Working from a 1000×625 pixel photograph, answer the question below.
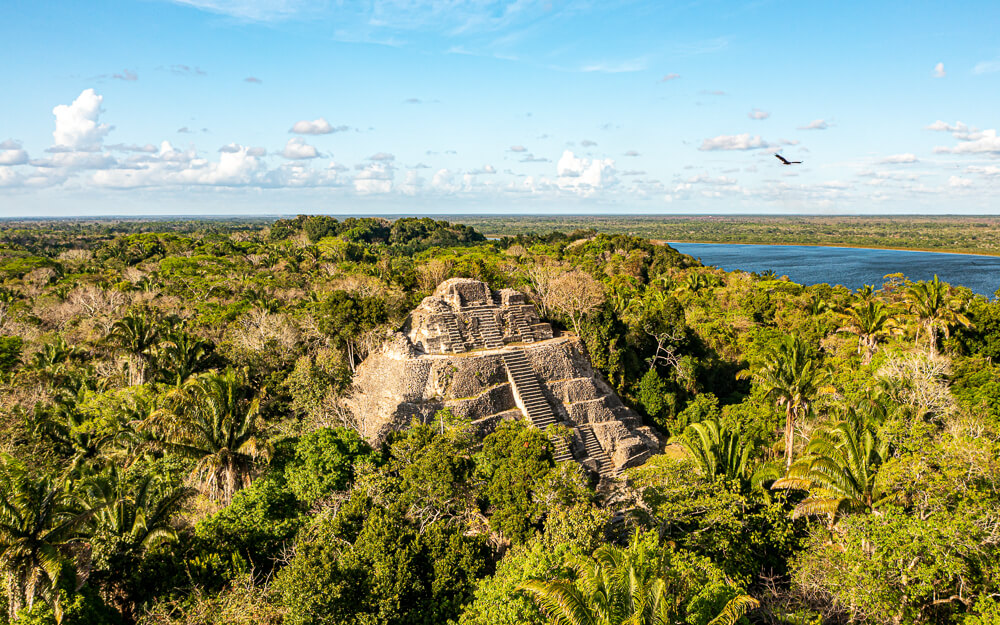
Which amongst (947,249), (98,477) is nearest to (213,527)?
(98,477)

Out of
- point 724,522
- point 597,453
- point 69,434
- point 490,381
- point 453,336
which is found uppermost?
point 453,336

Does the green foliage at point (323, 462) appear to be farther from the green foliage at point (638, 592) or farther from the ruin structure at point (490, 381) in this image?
the green foliage at point (638, 592)

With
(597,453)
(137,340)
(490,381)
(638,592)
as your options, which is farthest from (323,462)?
(137,340)

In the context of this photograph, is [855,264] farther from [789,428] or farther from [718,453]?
[718,453]

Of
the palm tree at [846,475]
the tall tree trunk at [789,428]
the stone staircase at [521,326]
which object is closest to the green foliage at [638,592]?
the palm tree at [846,475]

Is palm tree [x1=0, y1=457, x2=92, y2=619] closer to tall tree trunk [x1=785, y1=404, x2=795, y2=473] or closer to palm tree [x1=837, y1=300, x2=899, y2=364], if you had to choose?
tall tree trunk [x1=785, y1=404, x2=795, y2=473]

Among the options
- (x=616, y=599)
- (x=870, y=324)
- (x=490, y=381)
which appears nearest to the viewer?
(x=616, y=599)
